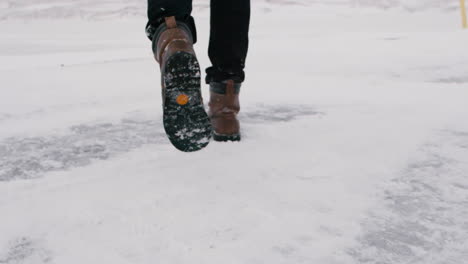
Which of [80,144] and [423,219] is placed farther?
[80,144]

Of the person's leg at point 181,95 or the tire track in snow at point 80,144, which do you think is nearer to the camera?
the person's leg at point 181,95

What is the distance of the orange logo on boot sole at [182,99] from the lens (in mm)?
921

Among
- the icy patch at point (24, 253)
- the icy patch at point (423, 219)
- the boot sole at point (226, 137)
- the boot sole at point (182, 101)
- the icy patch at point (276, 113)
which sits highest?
the boot sole at point (182, 101)

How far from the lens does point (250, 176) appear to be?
962mm

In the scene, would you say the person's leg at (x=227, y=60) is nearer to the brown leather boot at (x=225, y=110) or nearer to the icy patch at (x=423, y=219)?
the brown leather boot at (x=225, y=110)

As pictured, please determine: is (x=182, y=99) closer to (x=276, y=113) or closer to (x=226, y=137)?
(x=226, y=137)

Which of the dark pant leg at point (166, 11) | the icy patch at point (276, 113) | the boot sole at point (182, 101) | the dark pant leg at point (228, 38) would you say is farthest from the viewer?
the icy patch at point (276, 113)

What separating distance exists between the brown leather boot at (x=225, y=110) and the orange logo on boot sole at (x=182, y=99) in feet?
0.99

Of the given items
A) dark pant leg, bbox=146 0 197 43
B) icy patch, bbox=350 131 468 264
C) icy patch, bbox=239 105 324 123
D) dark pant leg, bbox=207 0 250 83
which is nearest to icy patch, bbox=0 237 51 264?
icy patch, bbox=350 131 468 264

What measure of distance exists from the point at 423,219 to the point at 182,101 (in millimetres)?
525

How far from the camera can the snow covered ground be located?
68cm

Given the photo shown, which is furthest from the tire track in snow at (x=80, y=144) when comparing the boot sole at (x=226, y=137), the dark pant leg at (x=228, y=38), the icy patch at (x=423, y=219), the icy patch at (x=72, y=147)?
the icy patch at (x=423, y=219)

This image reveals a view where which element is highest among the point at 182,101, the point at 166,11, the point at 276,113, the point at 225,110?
the point at 166,11

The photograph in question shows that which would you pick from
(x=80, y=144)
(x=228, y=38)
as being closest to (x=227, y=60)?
(x=228, y=38)
